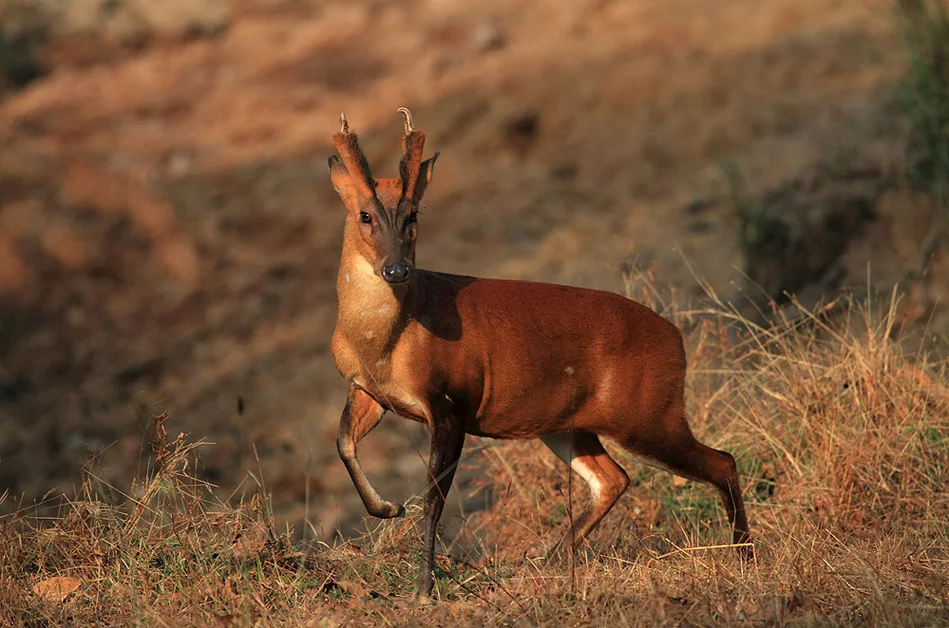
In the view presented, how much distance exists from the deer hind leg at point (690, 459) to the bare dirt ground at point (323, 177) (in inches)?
154

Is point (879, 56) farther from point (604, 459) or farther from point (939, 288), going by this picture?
point (604, 459)

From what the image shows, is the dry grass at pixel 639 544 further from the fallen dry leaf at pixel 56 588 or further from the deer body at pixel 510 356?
the deer body at pixel 510 356

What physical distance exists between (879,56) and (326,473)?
24.3ft

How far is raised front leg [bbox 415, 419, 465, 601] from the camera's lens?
5.00m

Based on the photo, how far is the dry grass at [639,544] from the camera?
4.57m

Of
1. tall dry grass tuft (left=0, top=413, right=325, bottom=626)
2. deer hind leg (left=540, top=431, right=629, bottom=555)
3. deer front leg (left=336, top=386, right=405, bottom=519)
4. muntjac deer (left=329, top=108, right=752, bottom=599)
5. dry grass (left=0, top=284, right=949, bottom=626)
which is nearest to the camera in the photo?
dry grass (left=0, top=284, right=949, bottom=626)

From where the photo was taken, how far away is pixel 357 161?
5188 mm

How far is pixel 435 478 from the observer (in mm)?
5062

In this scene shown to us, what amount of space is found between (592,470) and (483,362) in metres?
0.95

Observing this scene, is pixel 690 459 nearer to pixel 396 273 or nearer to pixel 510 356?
pixel 510 356

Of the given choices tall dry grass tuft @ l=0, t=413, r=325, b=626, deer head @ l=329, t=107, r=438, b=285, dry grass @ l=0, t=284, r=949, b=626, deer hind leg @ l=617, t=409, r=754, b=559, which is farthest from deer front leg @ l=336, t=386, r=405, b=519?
deer hind leg @ l=617, t=409, r=754, b=559

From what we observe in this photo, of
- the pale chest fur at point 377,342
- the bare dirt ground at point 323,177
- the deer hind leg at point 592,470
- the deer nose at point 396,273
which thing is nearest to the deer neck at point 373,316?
the pale chest fur at point 377,342

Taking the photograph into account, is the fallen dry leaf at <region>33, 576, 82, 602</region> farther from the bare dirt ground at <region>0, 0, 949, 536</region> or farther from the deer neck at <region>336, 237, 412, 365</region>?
the bare dirt ground at <region>0, 0, 949, 536</region>

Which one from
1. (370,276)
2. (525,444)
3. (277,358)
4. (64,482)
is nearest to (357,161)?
(370,276)
